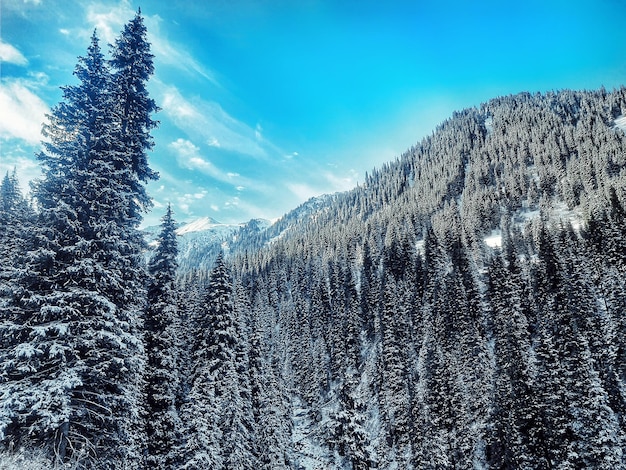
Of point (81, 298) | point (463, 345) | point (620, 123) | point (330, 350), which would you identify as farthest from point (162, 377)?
point (620, 123)

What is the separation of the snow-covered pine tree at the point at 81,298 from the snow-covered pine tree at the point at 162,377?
8.07 meters

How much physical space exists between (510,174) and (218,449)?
170477mm

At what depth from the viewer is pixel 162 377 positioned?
67.6 ft

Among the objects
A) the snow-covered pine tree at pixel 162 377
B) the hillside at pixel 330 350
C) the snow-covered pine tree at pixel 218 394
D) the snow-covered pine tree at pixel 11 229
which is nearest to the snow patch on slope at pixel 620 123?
the hillside at pixel 330 350

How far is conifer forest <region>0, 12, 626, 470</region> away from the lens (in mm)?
11484

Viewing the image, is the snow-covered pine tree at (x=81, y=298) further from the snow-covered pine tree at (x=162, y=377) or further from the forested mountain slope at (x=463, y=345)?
the forested mountain slope at (x=463, y=345)

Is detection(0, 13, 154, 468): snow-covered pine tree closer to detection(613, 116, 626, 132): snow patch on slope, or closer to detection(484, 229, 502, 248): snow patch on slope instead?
detection(484, 229, 502, 248): snow patch on slope

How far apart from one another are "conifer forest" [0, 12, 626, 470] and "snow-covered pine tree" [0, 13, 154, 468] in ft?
0.24

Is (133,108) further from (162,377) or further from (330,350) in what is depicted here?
(330,350)

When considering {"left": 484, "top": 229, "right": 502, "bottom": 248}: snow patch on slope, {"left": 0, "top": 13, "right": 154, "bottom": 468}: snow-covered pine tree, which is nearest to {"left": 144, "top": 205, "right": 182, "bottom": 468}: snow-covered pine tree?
{"left": 0, "top": 13, "right": 154, "bottom": 468}: snow-covered pine tree

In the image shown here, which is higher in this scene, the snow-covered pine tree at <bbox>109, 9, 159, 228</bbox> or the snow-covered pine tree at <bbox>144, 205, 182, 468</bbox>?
the snow-covered pine tree at <bbox>109, 9, 159, 228</bbox>

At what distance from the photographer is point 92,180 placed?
12.8 meters

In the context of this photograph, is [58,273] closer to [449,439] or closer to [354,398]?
[354,398]

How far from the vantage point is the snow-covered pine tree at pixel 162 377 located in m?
19.9
